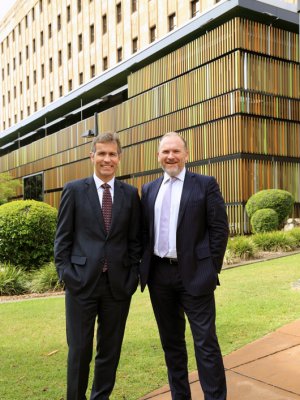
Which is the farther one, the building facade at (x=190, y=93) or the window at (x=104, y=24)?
the window at (x=104, y=24)

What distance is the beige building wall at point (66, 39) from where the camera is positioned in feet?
101

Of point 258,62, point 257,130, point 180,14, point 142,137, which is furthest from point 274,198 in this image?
point 180,14

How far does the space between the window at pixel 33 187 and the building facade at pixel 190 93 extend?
159 mm

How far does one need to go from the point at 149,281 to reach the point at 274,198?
14.0m

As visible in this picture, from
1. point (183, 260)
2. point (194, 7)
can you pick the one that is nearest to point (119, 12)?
point (194, 7)

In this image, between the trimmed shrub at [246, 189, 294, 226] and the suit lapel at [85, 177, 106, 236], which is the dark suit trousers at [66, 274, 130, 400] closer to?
the suit lapel at [85, 177, 106, 236]

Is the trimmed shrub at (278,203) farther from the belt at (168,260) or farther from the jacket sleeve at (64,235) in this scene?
the jacket sleeve at (64,235)

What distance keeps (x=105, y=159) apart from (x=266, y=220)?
13.5 m

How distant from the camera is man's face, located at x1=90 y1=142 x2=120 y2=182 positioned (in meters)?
3.35

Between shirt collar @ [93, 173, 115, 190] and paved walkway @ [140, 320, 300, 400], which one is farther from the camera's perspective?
paved walkway @ [140, 320, 300, 400]

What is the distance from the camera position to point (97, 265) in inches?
126

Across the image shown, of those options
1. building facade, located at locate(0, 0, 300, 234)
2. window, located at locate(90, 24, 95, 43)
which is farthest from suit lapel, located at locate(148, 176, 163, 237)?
window, located at locate(90, 24, 95, 43)

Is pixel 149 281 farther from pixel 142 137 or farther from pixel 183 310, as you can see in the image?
pixel 142 137

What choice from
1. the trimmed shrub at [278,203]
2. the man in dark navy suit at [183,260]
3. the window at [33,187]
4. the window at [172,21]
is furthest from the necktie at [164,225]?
the window at [33,187]
